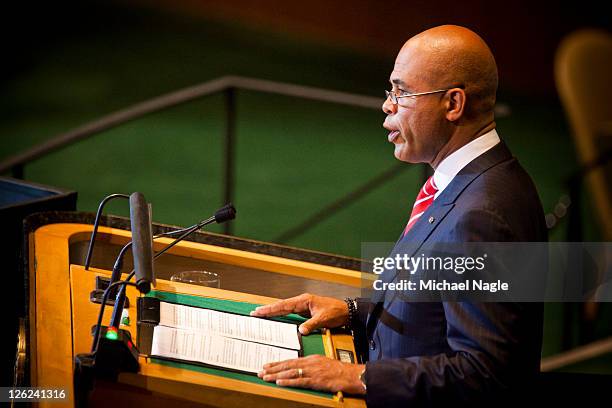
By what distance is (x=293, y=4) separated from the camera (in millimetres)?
8156

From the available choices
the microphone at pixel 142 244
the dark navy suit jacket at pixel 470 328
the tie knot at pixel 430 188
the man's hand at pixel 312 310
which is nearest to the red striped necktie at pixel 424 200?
the tie knot at pixel 430 188

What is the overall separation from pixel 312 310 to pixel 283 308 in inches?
3.0

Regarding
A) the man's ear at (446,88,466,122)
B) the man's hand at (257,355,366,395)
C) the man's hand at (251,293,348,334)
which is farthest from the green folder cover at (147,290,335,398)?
the man's ear at (446,88,466,122)

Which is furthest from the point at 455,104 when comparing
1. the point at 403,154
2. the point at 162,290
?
the point at 162,290

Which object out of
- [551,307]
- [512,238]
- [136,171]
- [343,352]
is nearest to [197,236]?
[343,352]

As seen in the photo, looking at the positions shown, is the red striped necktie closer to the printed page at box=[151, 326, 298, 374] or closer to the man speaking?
the man speaking

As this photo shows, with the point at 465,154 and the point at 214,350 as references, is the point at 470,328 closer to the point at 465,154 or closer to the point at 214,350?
the point at 465,154

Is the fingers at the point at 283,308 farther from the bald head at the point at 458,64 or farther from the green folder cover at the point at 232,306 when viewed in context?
the bald head at the point at 458,64

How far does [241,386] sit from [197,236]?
87 cm

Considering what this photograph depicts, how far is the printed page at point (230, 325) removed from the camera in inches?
81.0

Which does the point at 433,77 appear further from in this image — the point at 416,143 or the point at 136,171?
the point at 136,171

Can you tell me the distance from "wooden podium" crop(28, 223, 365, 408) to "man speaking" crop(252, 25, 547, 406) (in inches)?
3.1

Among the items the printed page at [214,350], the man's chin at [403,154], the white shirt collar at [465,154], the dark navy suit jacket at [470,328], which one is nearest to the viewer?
A: the dark navy suit jacket at [470,328]

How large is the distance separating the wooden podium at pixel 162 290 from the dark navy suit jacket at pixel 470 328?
0.13 metres
